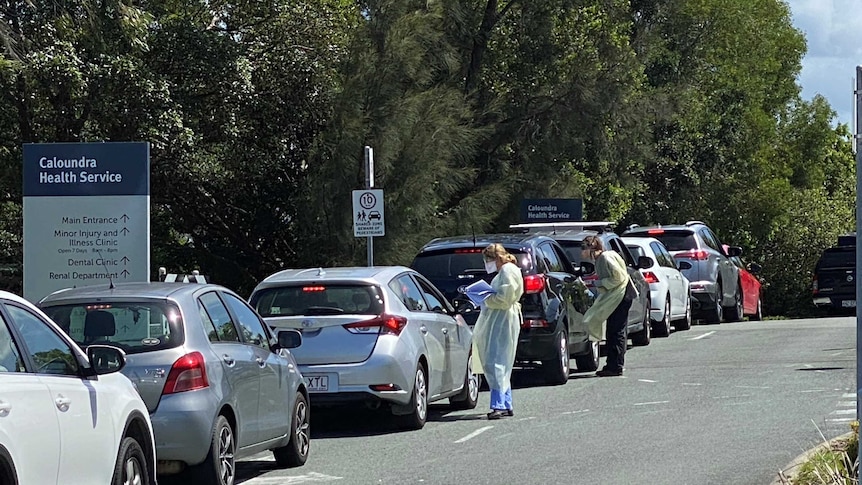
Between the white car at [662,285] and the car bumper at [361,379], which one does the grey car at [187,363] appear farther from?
the white car at [662,285]

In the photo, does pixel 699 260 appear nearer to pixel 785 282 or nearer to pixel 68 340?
pixel 68 340

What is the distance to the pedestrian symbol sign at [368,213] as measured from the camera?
63.0ft

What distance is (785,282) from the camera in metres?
51.9

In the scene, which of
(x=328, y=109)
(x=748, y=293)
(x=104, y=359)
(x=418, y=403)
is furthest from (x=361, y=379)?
(x=748, y=293)

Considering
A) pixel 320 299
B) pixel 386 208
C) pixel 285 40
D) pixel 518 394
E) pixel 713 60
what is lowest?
pixel 518 394

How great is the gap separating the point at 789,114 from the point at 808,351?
A: 40994mm

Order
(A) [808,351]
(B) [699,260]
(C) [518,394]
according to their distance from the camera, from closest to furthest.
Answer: (C) [518,394]
(A) [808,351]
(B) [699,260]

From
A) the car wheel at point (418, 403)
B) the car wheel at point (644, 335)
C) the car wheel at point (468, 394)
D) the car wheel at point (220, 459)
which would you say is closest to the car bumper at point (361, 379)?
the car wheel at point (418, 403)

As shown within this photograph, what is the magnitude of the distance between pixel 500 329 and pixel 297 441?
3401mm

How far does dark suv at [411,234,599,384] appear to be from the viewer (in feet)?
53.4

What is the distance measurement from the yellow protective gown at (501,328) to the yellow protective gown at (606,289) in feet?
10.5

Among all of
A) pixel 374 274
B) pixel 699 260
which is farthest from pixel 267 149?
pixel 374 274

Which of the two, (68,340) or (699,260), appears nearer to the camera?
(68,340)

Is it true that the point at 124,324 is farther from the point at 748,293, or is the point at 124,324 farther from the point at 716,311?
the point at 748,293
